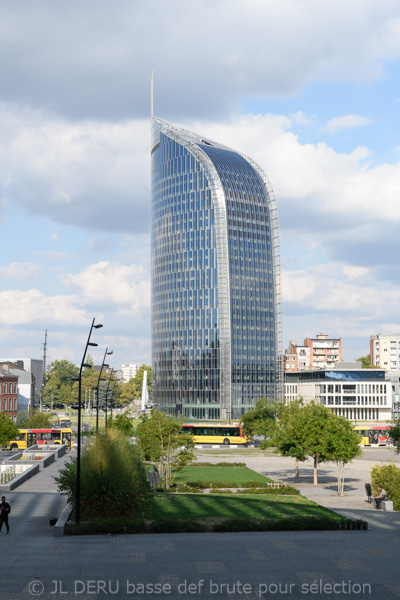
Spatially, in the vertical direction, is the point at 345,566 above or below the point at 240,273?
below

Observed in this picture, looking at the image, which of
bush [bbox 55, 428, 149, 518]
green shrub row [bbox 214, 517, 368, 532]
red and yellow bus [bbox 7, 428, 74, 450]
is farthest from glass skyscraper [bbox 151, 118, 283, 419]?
green shrub row [bbox 214, 517, 368, 532]

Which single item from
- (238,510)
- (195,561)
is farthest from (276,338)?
(195,561)

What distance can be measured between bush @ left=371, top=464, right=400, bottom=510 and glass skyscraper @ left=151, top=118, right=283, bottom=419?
423ft

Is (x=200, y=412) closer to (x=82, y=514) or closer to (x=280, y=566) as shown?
(x=82, y=514)

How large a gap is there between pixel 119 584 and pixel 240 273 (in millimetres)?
161074

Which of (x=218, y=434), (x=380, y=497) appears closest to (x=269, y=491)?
(x=380, y=497)

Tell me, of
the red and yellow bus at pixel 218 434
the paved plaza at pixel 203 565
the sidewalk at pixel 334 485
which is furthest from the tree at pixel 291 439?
the red and yellow bus at pixel 218 434

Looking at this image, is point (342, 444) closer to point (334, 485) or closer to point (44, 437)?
point (334, 485)

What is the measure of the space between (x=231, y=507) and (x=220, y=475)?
82.3 ft

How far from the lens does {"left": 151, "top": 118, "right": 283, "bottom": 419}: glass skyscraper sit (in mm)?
179375

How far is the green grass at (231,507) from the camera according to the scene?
3891cm

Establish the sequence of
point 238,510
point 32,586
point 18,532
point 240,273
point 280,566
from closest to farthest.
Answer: point 32,586 < point 280,566 < point 18,532 < point 238,510 < point 240,273

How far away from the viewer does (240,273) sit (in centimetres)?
18225

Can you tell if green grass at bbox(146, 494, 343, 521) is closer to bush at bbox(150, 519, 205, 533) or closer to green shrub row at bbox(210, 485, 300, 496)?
green shrub row at bbox(210, 485, 300, 496)
